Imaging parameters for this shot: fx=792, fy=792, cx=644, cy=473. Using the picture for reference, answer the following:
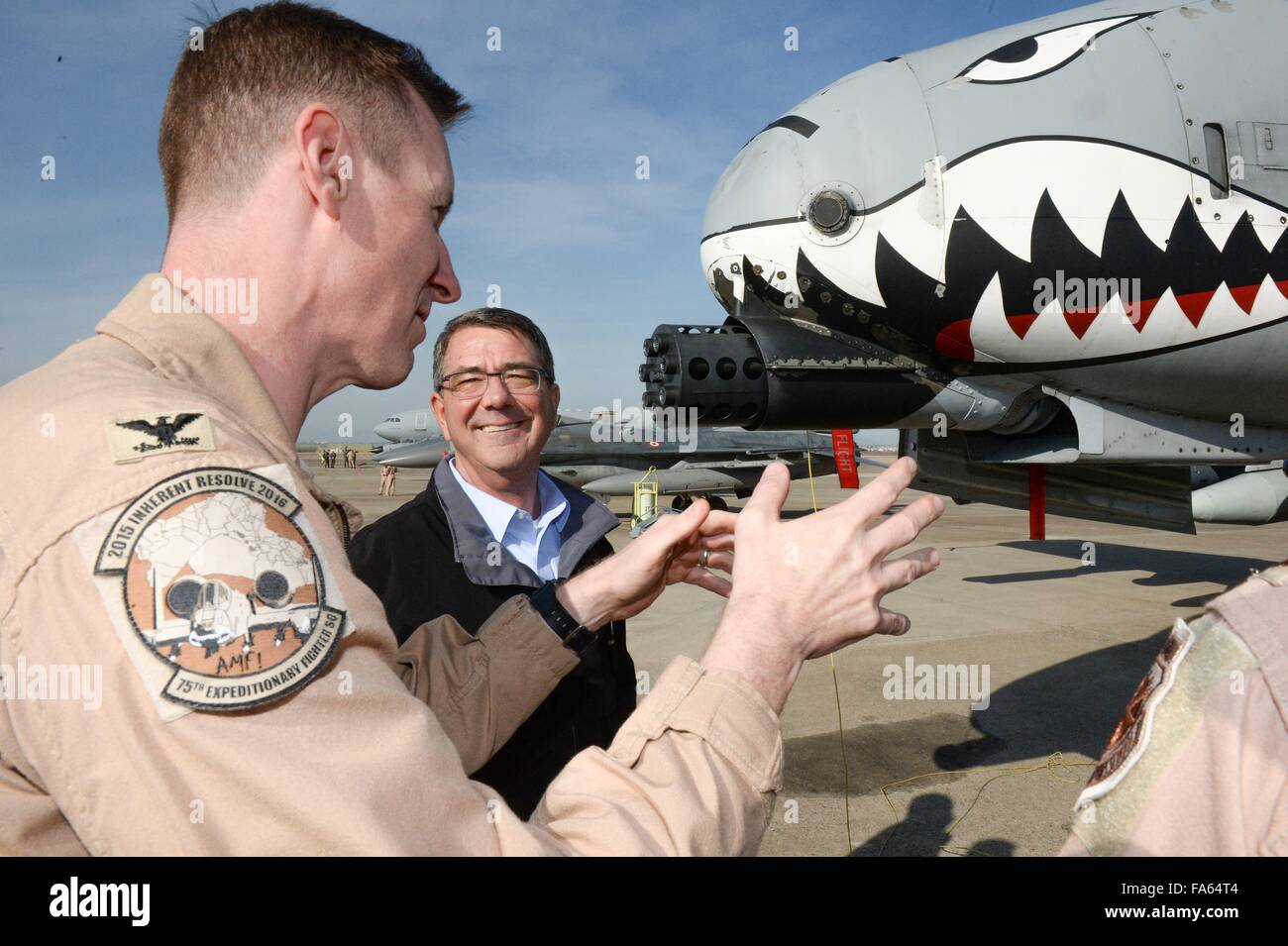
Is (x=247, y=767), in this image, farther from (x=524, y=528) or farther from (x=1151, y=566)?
(x=1151, y=566)

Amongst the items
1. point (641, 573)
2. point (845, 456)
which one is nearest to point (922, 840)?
point (641, 573)

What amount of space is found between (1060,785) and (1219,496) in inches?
281

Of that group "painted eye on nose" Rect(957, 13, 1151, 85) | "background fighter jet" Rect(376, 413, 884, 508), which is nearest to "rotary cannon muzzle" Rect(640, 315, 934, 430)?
"painted eye on nose" Rect(957, 13, 1151, 85)

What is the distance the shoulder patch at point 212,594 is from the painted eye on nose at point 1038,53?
3963 mm

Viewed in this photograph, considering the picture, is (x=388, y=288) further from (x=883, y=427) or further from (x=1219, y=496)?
(x=1219, y=496)

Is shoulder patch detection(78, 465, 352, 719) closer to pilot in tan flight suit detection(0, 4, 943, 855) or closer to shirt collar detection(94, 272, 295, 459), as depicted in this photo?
pilot in tan flight suit detection(0, 4, 943, 855)

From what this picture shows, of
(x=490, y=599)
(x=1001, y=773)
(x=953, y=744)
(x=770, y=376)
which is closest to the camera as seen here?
(x=490, y=599)

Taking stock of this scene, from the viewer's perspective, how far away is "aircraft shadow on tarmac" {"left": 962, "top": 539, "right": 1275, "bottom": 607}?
455 inches

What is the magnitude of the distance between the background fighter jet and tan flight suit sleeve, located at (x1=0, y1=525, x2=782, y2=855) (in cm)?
2066

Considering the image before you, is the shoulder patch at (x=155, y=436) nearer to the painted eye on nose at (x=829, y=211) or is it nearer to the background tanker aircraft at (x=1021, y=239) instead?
the background tanker aircraft at (x=1021, y=239)

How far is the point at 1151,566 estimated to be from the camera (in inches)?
511

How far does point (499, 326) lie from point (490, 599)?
118 centimetres

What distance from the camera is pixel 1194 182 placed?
3.66 meters
